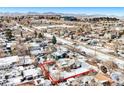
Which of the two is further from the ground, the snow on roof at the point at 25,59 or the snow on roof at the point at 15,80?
the snow on roof at the point at 25,59

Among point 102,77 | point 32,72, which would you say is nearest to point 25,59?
point 32,72

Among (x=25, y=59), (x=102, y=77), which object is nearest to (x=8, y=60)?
(x=25, y=59)

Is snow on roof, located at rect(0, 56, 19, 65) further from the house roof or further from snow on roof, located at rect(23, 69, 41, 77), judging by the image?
the house roof

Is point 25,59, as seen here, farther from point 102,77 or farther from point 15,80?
point 102,77

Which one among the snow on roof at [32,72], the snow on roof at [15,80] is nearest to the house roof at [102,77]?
the snow on roof at [32,72]

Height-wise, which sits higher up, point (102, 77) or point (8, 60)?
point (8, 60)

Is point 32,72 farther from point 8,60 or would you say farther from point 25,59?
point 8,60

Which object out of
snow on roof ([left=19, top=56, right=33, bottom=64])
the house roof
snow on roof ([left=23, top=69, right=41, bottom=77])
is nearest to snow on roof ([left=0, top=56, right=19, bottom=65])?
snow on roof ([left=19, top=56, right=33, bottom=64])

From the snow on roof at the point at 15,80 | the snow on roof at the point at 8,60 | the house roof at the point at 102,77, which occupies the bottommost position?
the snow on roof at the point at 15,80

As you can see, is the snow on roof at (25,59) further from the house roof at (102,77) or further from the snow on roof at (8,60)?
the house roof at (102,77)
